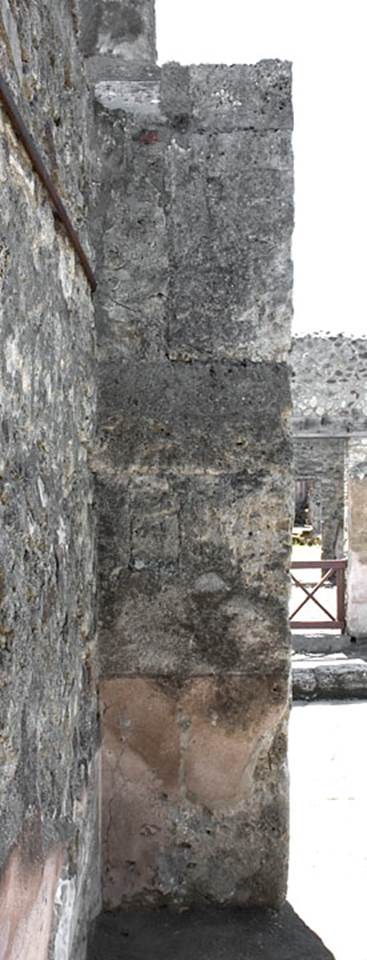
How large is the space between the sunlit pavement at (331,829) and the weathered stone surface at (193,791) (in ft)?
0.75

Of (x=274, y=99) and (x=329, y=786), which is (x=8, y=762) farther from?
(x=329, y=786)

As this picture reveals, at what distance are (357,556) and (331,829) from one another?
5.72 m

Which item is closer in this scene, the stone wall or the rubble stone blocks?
the rubble stone blocks

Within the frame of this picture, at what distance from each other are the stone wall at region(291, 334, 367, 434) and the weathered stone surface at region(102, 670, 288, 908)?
318 inches

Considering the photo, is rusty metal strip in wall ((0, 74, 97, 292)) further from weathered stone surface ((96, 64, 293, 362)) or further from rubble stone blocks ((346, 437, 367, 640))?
rubble stone blocks ((346, 437, 367, 640))

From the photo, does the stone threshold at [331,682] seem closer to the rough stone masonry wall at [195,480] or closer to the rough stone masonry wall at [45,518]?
the rough stone masonry wall at [195,480]

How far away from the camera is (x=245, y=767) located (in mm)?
2451

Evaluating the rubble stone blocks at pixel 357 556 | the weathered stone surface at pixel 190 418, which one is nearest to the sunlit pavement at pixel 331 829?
the weathered stone surface at pixel 190 418

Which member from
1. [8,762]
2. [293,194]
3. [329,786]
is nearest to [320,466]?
[329,786]

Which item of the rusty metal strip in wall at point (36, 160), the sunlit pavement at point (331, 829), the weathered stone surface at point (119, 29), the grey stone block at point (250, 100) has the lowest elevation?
the sunlit pavement at point (331, 829)

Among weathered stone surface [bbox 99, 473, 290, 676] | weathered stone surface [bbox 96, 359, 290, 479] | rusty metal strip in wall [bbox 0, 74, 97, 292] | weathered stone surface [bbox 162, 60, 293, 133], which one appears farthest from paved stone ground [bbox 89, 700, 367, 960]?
weathered stone surface [bbox 162, 60, 293, 133]

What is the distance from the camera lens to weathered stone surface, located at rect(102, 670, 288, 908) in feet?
7.98

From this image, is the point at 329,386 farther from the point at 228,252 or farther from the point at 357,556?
the point at 228,252

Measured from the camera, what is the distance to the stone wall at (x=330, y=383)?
10.3m
